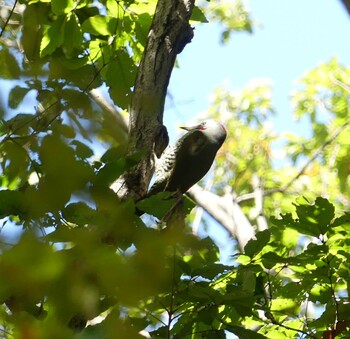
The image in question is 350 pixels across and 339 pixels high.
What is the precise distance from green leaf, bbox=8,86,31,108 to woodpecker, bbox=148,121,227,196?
1.26m

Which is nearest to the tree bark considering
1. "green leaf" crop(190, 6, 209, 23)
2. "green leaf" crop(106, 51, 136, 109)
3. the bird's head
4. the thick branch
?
"green leaf" crop(106, 51, 136, 109)

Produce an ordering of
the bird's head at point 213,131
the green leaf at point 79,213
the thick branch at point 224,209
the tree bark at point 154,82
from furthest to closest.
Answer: the thick branch at point 224,209
the bird's head at point 213,131
the tree bark at point 154,82
the green leaf at point 79,213

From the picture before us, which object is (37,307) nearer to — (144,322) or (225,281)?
(144,322)

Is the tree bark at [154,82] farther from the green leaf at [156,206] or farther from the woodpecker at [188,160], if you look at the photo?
the woodpecker at [188,160]

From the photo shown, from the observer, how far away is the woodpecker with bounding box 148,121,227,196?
2857 millimetres

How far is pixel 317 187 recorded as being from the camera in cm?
668

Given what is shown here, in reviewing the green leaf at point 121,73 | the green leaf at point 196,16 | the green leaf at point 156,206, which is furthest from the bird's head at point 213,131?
the green leaf at point 156,206

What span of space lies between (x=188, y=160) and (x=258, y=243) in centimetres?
106

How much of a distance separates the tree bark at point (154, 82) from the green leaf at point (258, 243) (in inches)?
14.0

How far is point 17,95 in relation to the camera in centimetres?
151

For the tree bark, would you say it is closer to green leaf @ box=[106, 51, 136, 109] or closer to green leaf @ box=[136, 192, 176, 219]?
green leaf @ box=[106, 51, 136, 109]

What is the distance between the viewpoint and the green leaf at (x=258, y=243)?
1.89 m

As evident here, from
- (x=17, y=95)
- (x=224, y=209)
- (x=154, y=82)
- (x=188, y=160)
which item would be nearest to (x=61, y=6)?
(x=154, y=82)

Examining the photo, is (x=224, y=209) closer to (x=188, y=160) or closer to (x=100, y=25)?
(x=188, y=160)
